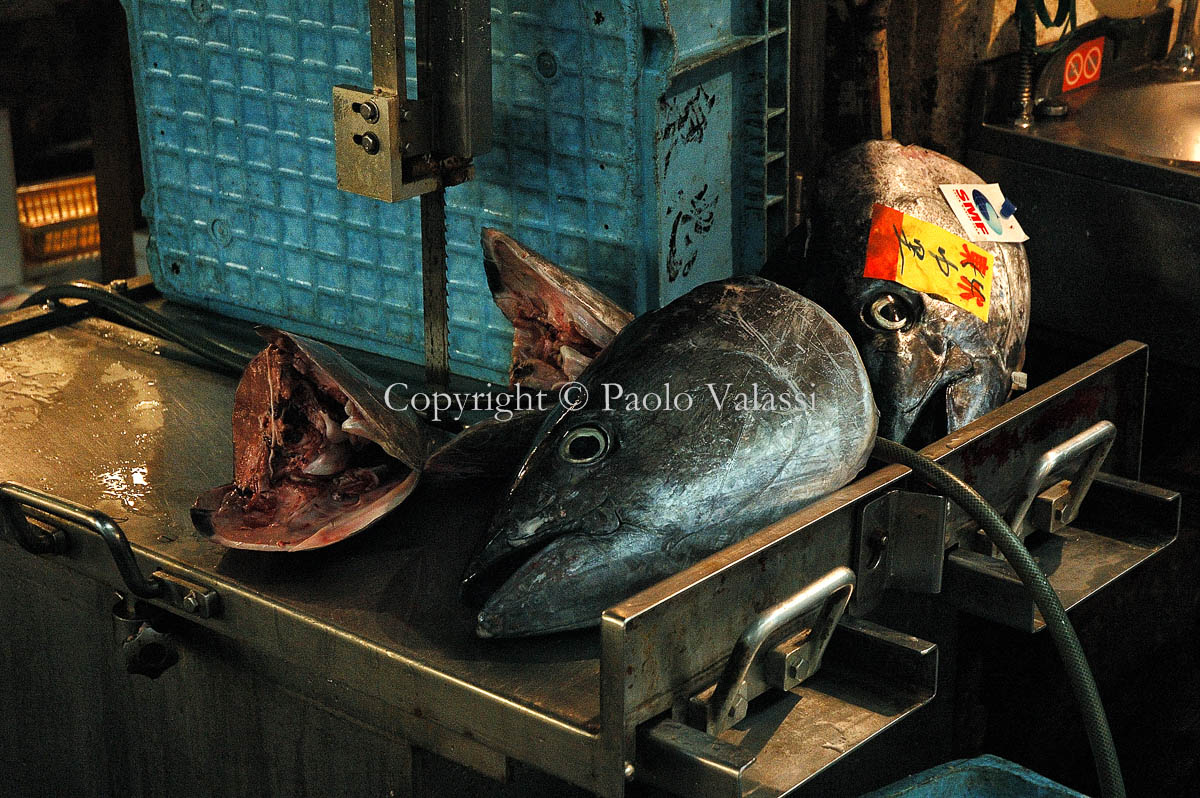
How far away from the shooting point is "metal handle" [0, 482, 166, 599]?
165cm

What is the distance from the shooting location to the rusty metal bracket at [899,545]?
1.55 metres

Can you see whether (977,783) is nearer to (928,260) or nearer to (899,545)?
(899,545)

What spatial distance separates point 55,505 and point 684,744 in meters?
0.87

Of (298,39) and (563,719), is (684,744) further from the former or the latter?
(298,39)

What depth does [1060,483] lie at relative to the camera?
1785mm

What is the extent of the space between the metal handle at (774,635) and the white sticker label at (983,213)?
2.34ft

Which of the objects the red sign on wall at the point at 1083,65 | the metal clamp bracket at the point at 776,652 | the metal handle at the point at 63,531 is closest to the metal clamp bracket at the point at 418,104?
the metal handle at the point at 63,531

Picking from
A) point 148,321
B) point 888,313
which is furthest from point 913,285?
A: point 148,321

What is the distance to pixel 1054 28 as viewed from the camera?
296cm

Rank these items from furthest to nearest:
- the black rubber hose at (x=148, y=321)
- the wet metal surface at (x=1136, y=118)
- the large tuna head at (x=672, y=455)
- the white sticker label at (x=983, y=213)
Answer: the wet metal surface at (x=1136, y=118)
the black rubber hose at (x=148, y=321)
the white sticker label at (x=983, y=213)
the large tuna head at (x=672, y=455)

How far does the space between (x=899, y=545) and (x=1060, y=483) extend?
32cm

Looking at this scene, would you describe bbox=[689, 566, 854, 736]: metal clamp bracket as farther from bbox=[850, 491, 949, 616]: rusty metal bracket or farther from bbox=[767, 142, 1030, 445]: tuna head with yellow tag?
bbox=[767, 142, 1030, 445]: tuna head with yellow tag

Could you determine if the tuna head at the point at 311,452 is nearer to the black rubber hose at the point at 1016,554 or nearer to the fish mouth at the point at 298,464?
the fish mouth at the point at 298,464

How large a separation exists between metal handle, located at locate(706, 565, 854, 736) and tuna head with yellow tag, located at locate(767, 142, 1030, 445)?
37cm
